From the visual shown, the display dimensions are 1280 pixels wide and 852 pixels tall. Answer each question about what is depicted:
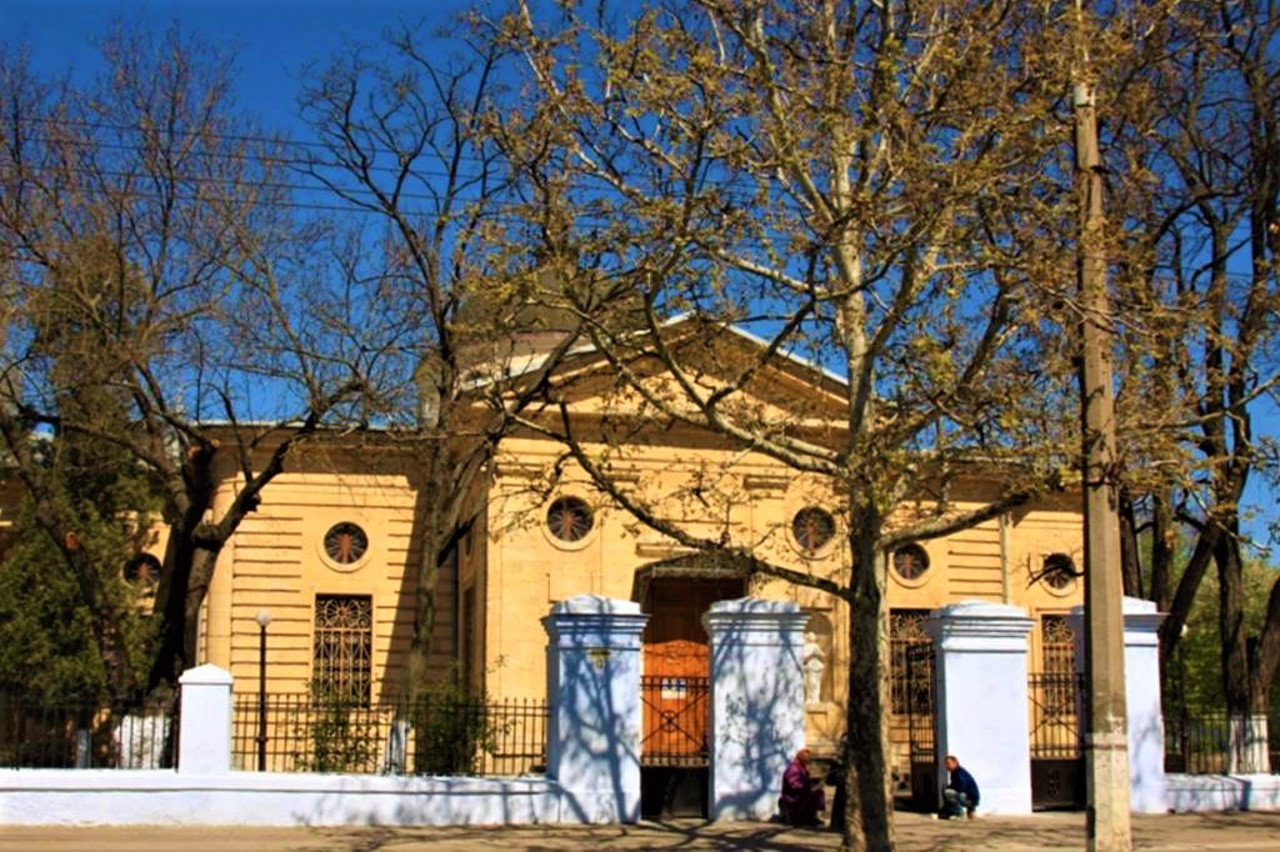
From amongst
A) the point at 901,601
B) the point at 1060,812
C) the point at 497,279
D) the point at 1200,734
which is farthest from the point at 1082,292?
the point at 901,601

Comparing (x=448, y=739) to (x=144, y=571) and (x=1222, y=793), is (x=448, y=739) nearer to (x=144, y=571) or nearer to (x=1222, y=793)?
(x=1222, y=793)

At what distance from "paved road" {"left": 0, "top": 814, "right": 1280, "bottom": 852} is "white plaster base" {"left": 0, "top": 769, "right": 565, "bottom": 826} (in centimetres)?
22

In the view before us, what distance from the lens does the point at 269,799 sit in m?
18.4

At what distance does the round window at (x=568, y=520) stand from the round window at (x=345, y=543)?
4.66 m

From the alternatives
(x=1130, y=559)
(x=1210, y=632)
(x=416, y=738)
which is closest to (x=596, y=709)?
(x=416, y=738)

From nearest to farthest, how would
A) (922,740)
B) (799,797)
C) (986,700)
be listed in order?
(799,797)
(986,700)
(922,740)

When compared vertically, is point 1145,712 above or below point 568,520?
below

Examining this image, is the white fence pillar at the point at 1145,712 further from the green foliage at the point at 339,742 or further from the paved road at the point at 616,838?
the green foliage at the point at 339,742

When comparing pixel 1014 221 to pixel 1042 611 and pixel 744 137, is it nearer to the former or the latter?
pixel 744 137

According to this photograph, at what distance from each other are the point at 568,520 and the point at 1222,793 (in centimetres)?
1411

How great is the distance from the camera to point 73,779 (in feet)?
59.9

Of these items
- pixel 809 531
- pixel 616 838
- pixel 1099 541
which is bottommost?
pixel 616 838

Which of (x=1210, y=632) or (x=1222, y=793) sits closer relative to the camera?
(x=1222, y=793)

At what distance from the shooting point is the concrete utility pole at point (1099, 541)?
468 inches
